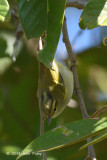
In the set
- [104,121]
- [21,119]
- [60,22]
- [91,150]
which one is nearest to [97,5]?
[60,22]

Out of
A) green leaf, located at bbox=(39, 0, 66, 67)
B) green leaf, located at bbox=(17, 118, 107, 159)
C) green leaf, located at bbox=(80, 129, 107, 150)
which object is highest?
green leaf, located at bbox=(39, 0, 66, 67)

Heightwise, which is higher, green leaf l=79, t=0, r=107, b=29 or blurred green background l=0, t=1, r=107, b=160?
green leaf l=79, t=0, r=107, b=29

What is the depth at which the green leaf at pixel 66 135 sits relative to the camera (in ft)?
3.53

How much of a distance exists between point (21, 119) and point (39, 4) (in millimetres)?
1470

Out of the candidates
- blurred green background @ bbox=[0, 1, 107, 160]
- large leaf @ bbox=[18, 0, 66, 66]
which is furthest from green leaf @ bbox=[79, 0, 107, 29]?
blurred green background @ bbox=[0, 1, 107, 160]

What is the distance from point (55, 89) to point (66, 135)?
1.39 metres

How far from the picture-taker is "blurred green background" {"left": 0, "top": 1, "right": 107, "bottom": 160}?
244 centimetres

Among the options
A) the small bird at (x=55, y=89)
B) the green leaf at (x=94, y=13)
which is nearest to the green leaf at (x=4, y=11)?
the green leaf at (x=94, y=13)

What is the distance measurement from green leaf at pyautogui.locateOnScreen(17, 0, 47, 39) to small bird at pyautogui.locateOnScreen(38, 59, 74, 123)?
86 cm

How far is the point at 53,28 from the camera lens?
138 centimetres

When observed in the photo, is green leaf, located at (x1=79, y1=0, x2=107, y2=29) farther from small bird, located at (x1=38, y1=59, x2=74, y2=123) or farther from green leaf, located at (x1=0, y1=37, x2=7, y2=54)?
green leaf, located at (x1=0, y1=37, x2=7, y2=54)

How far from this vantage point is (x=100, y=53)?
3301 millimetres

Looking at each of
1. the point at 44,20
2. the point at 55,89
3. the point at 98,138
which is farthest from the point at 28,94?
the point at 98,138

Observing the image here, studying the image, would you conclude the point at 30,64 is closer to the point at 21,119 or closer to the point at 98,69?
the point at 21,119
